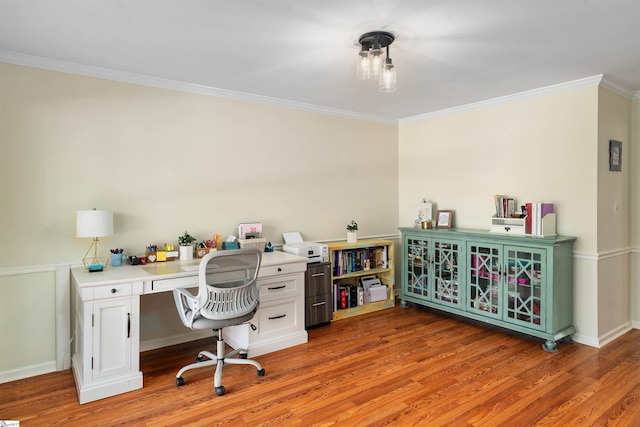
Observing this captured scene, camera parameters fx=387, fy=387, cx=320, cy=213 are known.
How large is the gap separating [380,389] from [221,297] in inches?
51.1

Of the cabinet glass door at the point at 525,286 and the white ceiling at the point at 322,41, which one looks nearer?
the white ceiling at the point at 322,41

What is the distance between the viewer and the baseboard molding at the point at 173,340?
Result: 11.3 feet

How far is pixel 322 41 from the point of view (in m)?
2.67

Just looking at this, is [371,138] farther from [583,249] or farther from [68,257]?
[68,257]

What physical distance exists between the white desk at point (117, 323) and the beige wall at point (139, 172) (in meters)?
0.36

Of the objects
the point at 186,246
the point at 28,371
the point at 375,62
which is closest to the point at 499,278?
the point at 375,62

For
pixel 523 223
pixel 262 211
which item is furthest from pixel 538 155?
pixel 262 211

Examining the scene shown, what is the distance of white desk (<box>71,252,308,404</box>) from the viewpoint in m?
2.63

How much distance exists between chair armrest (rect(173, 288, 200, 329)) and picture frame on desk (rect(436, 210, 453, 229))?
3.01 m

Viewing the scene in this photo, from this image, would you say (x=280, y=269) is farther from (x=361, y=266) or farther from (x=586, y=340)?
(x=586, y=340)

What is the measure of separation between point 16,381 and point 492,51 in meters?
4.30

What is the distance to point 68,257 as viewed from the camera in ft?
10.2

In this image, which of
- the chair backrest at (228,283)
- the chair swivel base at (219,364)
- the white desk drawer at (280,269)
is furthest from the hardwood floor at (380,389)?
the white desk drawer at (280,269)

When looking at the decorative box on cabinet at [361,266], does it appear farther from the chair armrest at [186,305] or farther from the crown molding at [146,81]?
the chair armrest at [186,305]
